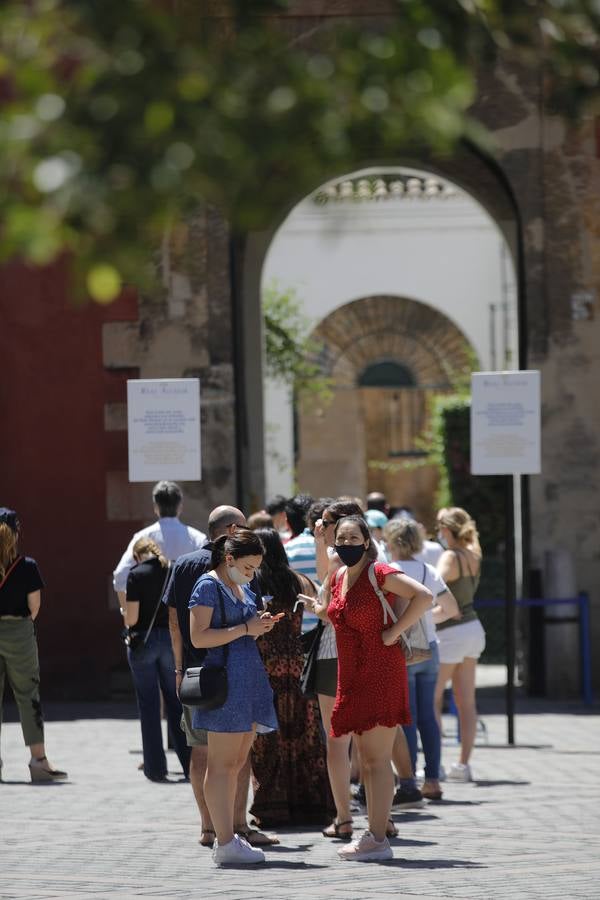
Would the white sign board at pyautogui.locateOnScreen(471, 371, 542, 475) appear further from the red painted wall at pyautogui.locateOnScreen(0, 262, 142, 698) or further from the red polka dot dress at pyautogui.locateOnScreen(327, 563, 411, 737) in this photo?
the red polka dot dress at pyautogui.locateOnScreen(327, 563, 411, 737)

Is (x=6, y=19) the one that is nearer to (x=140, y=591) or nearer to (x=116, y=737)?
(x=140, y=591)

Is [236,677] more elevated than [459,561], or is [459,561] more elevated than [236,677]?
[459,561]

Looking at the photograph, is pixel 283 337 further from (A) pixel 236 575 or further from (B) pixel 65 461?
(A) pixel 236 575

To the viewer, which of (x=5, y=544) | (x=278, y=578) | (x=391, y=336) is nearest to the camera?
(x=278, y=578)

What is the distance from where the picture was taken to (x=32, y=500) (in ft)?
54.0

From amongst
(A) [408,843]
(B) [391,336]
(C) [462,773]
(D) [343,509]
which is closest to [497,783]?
(C) [462,773]

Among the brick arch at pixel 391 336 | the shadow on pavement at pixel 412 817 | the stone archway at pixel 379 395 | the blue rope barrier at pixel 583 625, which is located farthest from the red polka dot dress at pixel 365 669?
the brick arch at pixel 391 336

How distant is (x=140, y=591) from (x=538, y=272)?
6.55m

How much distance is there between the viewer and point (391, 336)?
37.1 m

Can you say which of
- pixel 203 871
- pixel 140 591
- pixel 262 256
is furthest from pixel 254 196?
pixel 262 256

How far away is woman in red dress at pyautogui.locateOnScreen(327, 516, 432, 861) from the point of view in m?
8.23

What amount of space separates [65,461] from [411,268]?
2072cm

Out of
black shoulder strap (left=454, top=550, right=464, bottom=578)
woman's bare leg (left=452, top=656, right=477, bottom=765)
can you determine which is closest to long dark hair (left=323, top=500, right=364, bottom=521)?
black shoulder strap (left=454, top=550, right=464, bottom=578)

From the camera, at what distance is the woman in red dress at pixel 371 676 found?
823 cm
